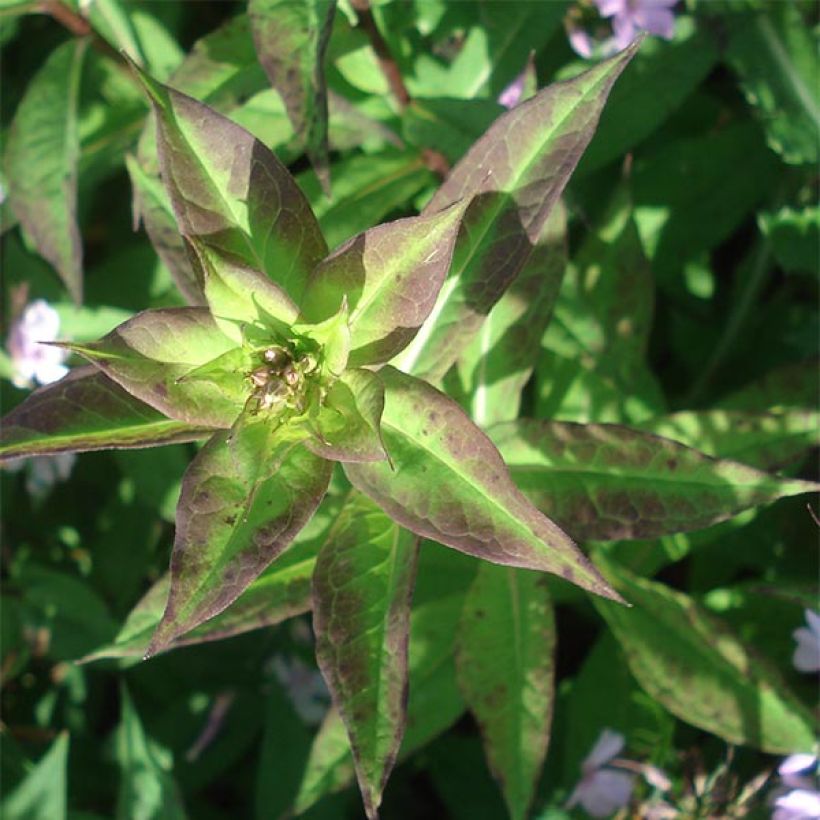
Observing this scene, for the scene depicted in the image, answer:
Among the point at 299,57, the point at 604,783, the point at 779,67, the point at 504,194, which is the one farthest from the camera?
the point at 779,67

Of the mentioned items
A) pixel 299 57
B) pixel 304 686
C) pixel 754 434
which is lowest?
pixel 304 686

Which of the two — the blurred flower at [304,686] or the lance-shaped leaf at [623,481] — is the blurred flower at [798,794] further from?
the blurred flower at [304,686]

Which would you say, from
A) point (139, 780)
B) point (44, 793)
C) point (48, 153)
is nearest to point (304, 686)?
point (139, 780)

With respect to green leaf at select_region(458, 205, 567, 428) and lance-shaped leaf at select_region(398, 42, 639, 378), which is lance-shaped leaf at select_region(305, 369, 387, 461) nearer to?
lance-shaped leaf at select_region(398, 42, 639, 378)

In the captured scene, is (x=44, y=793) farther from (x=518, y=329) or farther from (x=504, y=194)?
(x=504, y=194)

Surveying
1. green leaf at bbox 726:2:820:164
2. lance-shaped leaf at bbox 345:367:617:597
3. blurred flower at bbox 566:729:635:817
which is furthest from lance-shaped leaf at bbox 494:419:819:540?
green leaf at bbox 726:2:820:164
